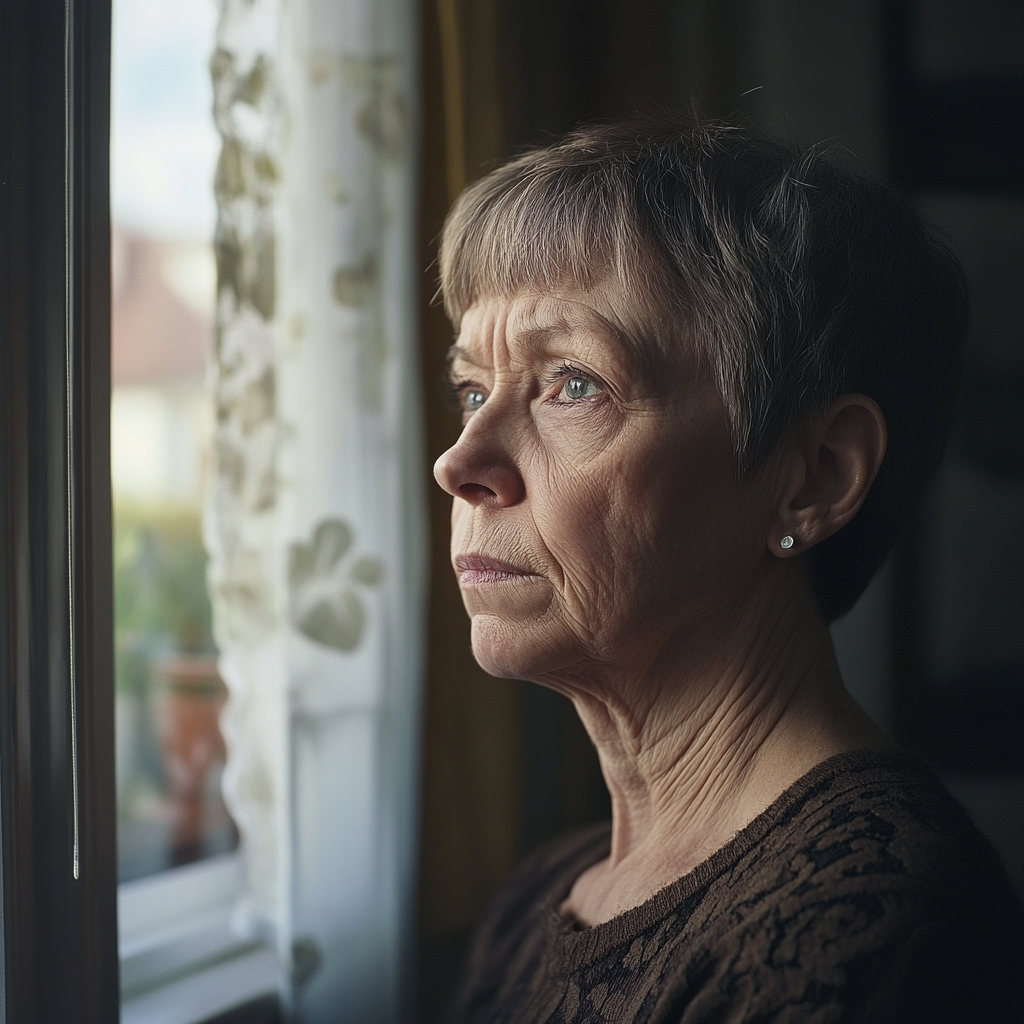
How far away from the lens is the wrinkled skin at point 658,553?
0.91 meters

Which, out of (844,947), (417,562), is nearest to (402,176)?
(417,562)

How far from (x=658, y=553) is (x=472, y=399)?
36 cm

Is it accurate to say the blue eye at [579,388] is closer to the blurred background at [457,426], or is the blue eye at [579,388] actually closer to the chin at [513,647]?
the chin at [513,647]

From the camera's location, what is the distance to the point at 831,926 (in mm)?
688

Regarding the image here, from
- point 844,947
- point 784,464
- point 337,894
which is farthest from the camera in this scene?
point 337,894

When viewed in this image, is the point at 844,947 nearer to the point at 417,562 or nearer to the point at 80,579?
the point at 80,579

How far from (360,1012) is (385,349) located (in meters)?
1.02

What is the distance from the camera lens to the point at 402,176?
1468 millimetres

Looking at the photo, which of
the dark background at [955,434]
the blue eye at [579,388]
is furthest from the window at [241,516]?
the blue eye at [579,388]

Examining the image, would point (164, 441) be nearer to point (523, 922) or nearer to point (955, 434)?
point (523, 922)

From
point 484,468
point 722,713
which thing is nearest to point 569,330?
point 484,468

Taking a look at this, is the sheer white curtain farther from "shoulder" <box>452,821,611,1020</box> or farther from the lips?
the lips

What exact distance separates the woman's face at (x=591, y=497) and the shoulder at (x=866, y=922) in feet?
0.81

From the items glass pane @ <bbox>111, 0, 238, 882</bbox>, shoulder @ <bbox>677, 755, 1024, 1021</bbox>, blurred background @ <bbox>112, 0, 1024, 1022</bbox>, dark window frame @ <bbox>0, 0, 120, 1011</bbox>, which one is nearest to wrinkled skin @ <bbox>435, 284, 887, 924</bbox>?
shoulder @ <bbox>677, 755, 1024, 1021</bbox>
